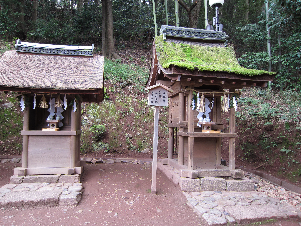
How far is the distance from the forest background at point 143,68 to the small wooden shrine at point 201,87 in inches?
89.0

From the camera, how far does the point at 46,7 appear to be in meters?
21.4

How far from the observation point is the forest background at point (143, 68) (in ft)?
31.4

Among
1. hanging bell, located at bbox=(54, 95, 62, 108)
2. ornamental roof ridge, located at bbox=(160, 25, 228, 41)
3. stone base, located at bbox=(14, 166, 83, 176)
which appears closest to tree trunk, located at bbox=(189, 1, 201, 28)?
ornamental roof ridge, located at bbox=(160, 25, 228, 41)

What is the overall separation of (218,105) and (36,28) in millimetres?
17379

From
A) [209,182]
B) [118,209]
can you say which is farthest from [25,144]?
[209,182]

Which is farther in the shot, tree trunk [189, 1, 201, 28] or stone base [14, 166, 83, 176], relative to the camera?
tree trunk [189, 1, 201, 28]

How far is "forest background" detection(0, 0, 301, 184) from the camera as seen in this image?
31.4 ft

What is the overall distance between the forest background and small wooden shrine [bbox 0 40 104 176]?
399cm

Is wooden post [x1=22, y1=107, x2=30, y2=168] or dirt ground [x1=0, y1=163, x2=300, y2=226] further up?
wooden post [x1=22, y1=107, x2=30, y2=168]

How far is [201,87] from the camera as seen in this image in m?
7.15

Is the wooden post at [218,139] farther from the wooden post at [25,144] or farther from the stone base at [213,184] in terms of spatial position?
the wooden post at [25,144]

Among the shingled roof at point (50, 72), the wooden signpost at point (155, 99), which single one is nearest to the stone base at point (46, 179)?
the wooden signpost at point (155, 99)

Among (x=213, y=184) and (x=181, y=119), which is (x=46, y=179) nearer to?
(x=181, y=119)

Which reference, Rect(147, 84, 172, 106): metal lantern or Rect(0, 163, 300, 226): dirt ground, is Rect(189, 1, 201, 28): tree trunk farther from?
Rect(0, 163, 300, 226): dirt ground
